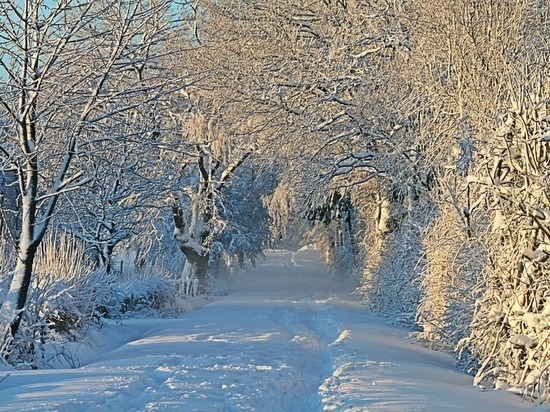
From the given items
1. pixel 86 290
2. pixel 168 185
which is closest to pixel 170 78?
pixel 86 290

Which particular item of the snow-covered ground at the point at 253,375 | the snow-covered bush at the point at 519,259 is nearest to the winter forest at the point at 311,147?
the snow-covered bush at the point at 519,259

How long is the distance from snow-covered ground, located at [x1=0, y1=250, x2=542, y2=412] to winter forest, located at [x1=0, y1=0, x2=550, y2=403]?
0.71 meters

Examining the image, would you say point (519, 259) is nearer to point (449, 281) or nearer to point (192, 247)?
point (449, 281)

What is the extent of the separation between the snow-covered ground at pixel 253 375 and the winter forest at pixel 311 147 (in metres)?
0.71

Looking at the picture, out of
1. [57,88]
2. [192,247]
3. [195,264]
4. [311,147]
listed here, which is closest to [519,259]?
[57,88]

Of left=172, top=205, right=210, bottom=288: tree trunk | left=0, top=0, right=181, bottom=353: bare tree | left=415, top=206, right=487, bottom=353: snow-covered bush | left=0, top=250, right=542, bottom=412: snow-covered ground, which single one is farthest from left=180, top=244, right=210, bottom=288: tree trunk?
left=0, top=0, right=181, bottom=353: bare tree

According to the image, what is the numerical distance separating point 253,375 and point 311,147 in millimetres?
11751

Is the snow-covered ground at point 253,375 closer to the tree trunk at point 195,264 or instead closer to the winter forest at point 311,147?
the winter forest at point 311,147

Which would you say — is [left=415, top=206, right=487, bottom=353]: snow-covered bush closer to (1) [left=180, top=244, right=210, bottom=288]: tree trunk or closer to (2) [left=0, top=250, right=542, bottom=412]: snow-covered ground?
(2) [left=0, top=250, right=542, bottom=412]: snow-covered ground

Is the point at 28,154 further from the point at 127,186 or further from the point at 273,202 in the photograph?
the point at 273,202

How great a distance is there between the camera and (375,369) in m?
9.07

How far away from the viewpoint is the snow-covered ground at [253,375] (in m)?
6.84

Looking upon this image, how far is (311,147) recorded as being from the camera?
19.7m

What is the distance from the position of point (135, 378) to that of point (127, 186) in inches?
498
